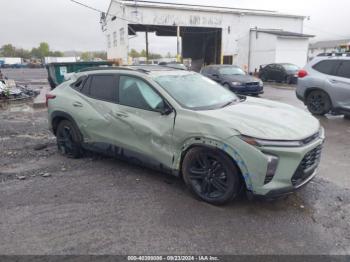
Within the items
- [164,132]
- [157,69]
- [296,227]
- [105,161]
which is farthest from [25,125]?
[296,227]

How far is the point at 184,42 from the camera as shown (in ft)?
132

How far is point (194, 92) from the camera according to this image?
430cm

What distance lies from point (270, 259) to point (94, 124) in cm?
320

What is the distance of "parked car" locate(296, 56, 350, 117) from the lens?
25.7ft

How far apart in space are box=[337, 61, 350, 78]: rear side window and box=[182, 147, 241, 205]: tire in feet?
20.2

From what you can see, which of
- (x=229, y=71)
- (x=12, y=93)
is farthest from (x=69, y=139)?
(x=229, y=71)

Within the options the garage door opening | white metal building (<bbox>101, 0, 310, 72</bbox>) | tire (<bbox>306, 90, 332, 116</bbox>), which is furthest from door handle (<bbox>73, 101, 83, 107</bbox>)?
the garage door opening

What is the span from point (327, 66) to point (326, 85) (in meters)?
0.57

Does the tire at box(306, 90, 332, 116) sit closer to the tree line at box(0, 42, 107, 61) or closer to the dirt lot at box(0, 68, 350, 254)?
the dirt lot at box(0, 68, 350, 254)

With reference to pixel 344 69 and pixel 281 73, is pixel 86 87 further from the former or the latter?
pixel 281 73

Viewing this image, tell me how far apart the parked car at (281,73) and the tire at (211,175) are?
17.7 metres

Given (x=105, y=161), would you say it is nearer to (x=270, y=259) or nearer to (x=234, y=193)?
(x=234, y=193)

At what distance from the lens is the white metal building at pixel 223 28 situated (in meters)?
26.6

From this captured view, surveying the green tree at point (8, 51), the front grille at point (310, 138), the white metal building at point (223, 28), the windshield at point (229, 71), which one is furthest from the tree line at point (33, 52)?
the front grille at point (310, 138)
